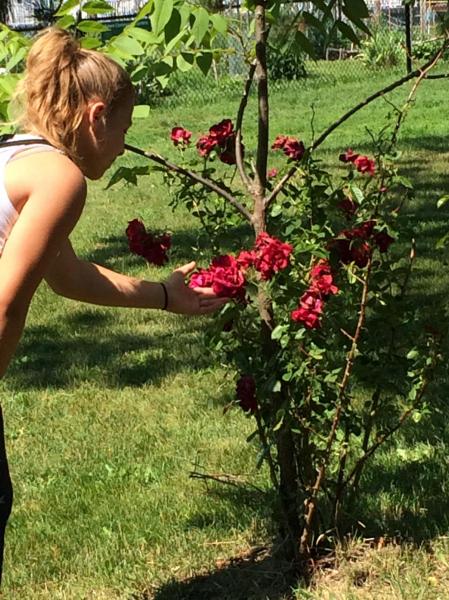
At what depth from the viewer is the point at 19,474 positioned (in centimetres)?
400

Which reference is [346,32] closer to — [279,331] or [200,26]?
[200,26]

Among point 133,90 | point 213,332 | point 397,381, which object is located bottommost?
point 397,381

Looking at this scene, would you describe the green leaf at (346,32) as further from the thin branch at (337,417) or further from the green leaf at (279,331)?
the green leaf at (279,331)

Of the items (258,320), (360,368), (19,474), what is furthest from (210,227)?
(19,474)

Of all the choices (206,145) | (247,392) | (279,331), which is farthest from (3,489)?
(206,145)

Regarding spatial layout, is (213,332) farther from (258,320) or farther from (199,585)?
(199,585)

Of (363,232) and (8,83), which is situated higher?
(8,83)

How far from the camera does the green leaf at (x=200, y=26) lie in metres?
2.51

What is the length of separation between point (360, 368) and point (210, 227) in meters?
0.64

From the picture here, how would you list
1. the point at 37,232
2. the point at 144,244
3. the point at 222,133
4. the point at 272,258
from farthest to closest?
the point at 222,133 < the point at 144,244 < the point at 272,258 < the point at 37,232

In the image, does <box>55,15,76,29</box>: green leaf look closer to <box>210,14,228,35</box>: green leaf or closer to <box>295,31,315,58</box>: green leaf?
<box>210,14,228,35</box>: green leaf

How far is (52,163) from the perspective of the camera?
2.07m

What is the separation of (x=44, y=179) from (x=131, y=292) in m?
0.55

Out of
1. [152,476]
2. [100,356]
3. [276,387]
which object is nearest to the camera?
[276,387]
